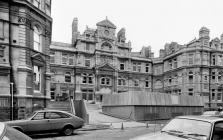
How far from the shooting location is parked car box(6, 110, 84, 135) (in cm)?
1095

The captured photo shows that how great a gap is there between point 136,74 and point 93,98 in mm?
12728

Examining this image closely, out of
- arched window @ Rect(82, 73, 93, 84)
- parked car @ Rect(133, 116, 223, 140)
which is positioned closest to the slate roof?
arched window @ Rect(82, 73, 93, 84)

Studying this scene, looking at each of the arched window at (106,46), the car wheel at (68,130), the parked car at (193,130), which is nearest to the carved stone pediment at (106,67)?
the arched window at (106,46)

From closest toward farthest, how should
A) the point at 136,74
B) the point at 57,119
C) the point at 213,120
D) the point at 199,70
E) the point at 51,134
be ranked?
the point at 213,120 → the point at 57,119 → the point at 51,134 → the point at 199,70 → the point at 136,74

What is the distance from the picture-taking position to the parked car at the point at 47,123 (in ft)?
35.9

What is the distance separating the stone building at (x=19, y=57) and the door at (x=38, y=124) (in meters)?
6.36

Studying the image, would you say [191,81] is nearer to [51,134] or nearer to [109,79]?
[109,79]

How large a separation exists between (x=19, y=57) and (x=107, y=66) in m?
26.1

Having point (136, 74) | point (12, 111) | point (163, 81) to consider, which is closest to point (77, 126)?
point (12, 111)

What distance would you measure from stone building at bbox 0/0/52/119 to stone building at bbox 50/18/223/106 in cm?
2095

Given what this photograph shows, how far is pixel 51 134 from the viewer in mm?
12969

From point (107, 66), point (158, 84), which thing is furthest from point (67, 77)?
point (158, 84)

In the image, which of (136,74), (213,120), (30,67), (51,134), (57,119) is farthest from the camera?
(136,74)

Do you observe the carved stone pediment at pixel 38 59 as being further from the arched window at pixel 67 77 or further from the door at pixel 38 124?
the arched window at pixel 67 77
